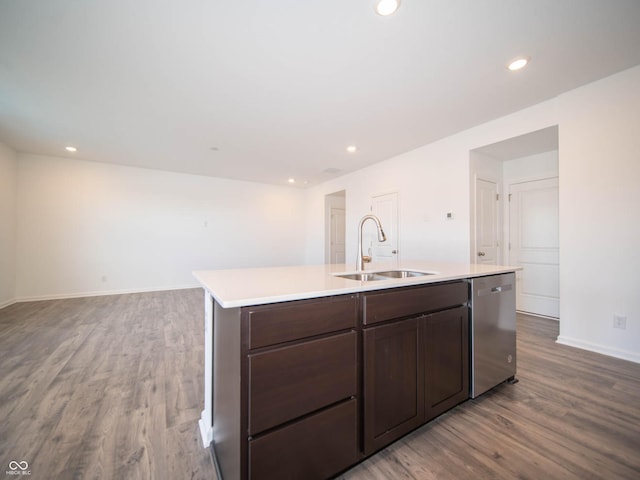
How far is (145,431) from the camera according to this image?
58.6 inches

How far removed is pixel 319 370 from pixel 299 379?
9 centimetres

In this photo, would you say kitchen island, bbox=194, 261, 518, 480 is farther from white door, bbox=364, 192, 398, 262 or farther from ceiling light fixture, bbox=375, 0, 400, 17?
white door, bbox=364, 192, 398, 262

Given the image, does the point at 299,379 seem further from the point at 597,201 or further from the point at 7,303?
the point at 7,303

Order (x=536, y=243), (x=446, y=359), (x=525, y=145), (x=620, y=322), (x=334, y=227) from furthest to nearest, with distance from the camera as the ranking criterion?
1. (x=334, y=227)
2. (x=536, y=243)
3. (x=525, y=145)
4. (x=620, y=322)
5. (x=446, y=359)

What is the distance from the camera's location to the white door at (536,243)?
11.9 ft

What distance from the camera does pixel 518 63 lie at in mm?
2250

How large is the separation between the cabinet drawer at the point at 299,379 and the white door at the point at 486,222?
327cm

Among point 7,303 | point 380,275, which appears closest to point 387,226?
point 380,275

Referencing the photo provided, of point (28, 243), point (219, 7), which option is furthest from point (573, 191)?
point (28, 243)

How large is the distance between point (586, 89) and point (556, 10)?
1.38 metres

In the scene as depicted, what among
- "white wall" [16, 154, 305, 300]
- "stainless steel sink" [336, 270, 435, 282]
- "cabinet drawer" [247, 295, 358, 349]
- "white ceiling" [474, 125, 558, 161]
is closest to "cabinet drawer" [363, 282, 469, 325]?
"cabinet drawer" [247, 295, 358, 349]

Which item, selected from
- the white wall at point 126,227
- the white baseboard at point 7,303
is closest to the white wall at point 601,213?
the white wall at point 126,227

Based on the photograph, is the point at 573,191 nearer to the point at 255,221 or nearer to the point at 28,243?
the point at 255,221

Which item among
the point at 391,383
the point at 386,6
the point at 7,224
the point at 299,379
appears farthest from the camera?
the point at 7,224
